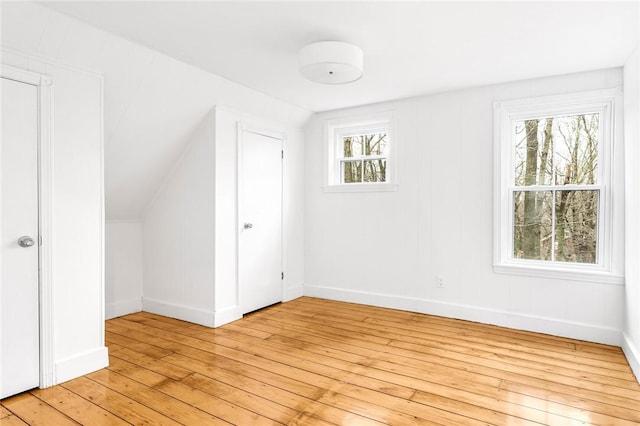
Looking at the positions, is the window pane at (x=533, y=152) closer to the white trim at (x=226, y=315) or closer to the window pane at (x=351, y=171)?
the window pane at (x=351, y=171)

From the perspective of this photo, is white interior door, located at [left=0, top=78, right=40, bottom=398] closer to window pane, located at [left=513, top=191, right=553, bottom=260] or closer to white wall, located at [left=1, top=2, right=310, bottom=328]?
white wall, located at [left=1, top=2, right=310, bottom=328]

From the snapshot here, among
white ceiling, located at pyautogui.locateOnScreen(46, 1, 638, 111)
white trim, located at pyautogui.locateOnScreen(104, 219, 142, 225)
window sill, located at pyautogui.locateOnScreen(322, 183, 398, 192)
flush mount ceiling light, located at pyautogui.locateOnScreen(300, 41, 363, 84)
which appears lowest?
white trim, located at pyautogui.locateOnScreen(104, 219, 142, 225)

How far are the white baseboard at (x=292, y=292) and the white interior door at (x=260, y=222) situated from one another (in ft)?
0.27

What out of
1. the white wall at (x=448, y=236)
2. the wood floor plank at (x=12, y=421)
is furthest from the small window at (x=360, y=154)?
the wood floor plank at (x=12, y=421)

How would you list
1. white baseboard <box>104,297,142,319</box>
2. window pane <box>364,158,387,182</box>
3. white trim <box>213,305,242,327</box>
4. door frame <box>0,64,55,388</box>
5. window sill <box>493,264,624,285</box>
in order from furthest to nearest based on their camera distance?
window pane <box>364,158,387,182</box>
white baseboard <box>104,297,142,319</box>
white trim <box>213,305,242,327</box>
window sill <box>493,264,624,285</box>
door frame <box>0,64,55,388</box>

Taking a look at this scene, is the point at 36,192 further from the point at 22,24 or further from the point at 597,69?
the point at 597,69

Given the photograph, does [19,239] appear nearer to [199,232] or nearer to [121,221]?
[199,232]

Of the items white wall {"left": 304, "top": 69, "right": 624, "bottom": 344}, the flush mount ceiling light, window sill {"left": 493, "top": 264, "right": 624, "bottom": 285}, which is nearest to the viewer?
the flush mount ceiling light

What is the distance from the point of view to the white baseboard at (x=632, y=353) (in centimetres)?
259

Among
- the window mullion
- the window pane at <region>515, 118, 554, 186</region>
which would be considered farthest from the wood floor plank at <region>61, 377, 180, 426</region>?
the window pane at <region>515, 118, 554, 186</region>

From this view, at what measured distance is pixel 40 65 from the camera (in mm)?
2422

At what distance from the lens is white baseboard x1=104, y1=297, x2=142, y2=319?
397cm

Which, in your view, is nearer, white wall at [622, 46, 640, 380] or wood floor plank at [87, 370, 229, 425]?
wood floor plank at [87, 370, 229, 425]

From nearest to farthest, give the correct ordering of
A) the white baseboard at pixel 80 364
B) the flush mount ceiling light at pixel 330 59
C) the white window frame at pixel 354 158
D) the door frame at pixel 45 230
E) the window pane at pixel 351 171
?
1. the door frame at pixel 45 230
2. the white baseboard at pixel 80 364
3. the flush mount ceiling light at pixel 330 59
4. the white window frame at pixel 354 158
5. the window pane at pixel 351 171
